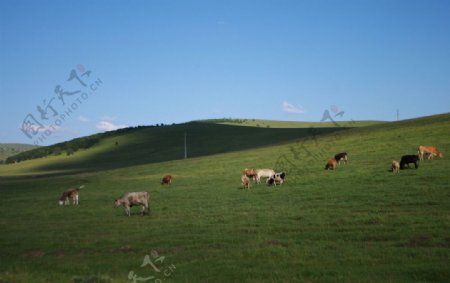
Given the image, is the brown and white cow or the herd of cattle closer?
the herd of cattle

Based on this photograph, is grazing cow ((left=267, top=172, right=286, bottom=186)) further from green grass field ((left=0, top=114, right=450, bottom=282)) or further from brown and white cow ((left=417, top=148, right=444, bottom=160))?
brown and white cow ((left=417, top=148, right=444, bottom=160))

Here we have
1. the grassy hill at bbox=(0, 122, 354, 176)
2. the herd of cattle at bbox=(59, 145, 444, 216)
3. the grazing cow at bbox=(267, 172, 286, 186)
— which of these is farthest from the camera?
the grassy hill at bbox=(0, 122, 354, 176)

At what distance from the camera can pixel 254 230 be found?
18.9 m

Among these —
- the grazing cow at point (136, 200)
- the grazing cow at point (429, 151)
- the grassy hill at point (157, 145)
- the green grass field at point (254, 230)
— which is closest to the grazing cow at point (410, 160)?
the green grass field at point (254, 230)

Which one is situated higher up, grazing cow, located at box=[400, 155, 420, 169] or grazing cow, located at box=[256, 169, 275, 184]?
grazing cow, located at box=[400, 155, 420, 169]

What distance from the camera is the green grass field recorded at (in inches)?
532

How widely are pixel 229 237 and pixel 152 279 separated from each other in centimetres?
518

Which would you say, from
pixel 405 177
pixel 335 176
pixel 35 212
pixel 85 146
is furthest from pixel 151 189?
pixel 85 146

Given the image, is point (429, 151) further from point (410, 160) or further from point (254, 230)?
point (254, 230)

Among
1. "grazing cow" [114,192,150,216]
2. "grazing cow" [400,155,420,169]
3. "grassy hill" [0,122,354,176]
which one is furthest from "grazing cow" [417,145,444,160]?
"grassy hill" [0,122,354,176]

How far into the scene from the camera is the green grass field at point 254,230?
532 inches

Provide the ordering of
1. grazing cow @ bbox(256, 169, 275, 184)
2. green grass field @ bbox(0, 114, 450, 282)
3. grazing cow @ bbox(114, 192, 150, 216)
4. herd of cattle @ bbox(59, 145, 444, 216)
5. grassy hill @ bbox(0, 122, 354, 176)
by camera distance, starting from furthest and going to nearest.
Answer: grassy hill @ bbox(0, 122, 354, 176) < grazing cow @ bbox(256, 169, 275, 184) < herd of cattle @ bbox(59, 145, 444, 216) < grazing cow @ bbox(114, 192, 150, 216) < green grass field @ bbox(0, 114, 450, 282)

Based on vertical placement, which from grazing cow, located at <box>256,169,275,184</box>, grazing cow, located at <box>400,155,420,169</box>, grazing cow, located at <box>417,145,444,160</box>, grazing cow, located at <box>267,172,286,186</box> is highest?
grazing cow, located at <box>417,145,444,160</box>

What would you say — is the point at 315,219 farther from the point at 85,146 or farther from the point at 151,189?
the point at 85,146
